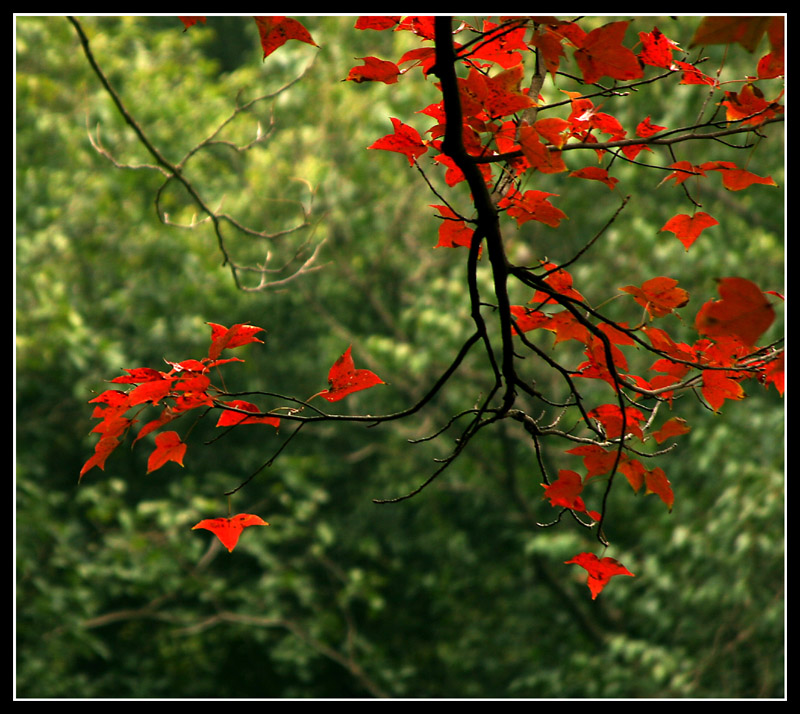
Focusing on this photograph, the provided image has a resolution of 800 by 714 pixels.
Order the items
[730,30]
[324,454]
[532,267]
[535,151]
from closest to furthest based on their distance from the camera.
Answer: [730,30]
[535,151]
[532,267]
[324,454]

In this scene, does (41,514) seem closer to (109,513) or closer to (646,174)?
(109,513)

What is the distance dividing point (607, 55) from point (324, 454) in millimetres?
2853

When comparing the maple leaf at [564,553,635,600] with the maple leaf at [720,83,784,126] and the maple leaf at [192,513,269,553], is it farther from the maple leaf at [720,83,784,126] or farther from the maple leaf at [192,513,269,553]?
the maple leaf at [720,83,784,126]

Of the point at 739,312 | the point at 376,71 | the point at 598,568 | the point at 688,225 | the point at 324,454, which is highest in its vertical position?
the point at 324,454

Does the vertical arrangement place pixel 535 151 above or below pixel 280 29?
below

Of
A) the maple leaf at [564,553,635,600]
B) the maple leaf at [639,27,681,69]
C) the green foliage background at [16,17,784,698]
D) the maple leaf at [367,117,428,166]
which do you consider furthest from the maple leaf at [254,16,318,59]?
the green foliage background at [16,17,784,698]

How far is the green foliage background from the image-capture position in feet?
8.67

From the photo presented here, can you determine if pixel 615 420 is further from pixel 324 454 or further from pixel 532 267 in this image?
pixel 324 454

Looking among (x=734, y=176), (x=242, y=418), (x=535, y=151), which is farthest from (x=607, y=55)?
(x=242, y=418)

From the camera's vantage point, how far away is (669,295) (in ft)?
2.51

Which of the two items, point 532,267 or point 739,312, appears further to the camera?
point 532,267

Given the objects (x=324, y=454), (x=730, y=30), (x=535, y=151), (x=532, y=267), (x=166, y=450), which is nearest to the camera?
(x=730, y=30)

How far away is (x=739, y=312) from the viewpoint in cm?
53

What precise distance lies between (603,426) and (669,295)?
0.48 ft
